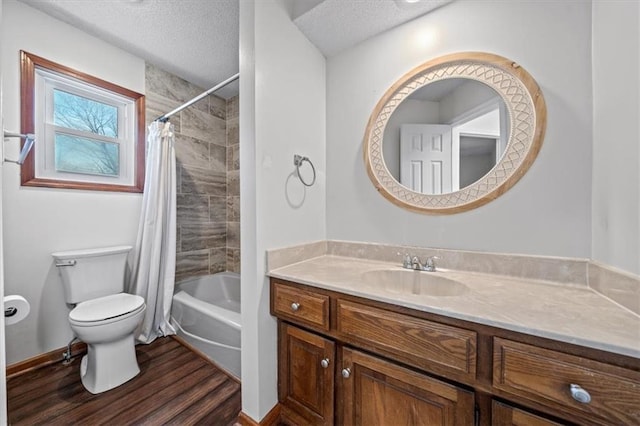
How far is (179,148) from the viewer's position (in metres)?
2.42

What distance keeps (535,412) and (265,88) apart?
5.26 ft

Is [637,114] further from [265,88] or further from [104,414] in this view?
[104,414]

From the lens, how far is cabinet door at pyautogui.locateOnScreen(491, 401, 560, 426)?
27.1 inches

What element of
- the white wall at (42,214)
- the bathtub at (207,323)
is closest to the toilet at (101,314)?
the white wall at (42,214)

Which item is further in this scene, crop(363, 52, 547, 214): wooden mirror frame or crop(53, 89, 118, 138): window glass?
crop(53, 89, 118, 138): window glass

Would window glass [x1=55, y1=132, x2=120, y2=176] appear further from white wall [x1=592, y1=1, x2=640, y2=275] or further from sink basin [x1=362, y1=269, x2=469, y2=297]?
white wall [x1=592, y1=1, x2=640, y2=275]

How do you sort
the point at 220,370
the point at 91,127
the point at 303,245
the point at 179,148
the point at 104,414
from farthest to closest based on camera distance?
the point at 179,148 < the point at 91,127 < the point at 220,370 < the point at 303,245 < the point at 104,414

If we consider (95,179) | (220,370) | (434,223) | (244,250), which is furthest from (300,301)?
(95,179)

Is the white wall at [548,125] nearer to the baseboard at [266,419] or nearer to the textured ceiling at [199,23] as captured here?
the textured ceiling at [199,23]

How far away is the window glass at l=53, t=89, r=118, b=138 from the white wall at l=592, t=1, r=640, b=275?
307cm

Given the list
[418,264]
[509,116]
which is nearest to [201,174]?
[418,264]

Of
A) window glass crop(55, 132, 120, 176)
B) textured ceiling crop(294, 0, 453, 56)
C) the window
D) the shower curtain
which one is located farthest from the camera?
the shower curtain

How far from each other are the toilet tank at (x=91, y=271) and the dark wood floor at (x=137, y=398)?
1.64 ft

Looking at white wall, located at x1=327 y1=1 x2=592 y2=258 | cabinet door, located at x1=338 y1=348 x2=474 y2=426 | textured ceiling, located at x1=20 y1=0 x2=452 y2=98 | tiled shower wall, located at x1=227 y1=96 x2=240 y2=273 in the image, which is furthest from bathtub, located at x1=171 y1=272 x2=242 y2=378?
textured ceiling, located at x1=20 y1=0 x2=452 y2=98
